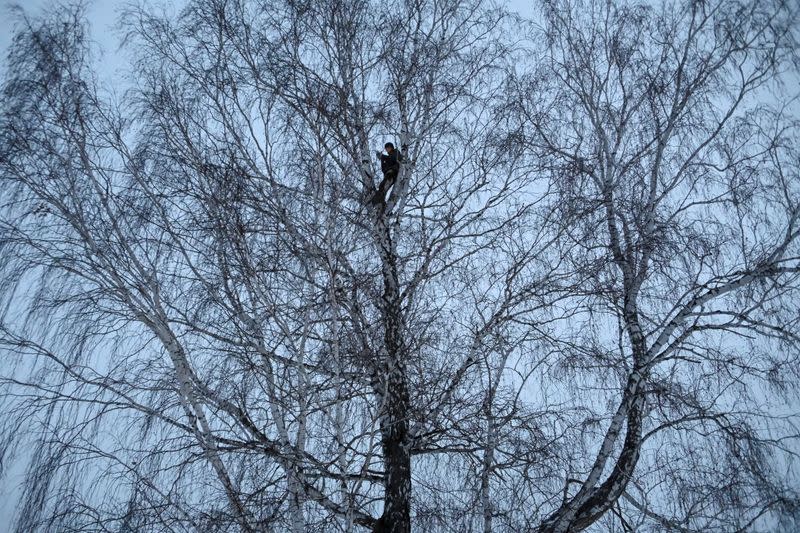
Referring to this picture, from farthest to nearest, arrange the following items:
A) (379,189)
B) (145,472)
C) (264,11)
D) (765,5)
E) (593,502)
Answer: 1. (765,5)
2. (264,11)
3. (379,189)
4. (593,502)
5. (145,472)

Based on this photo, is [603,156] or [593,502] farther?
[603,156]

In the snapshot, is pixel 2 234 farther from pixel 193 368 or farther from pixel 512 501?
pixel 512 501

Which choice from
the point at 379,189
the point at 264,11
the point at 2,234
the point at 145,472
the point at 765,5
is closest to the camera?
the point at 145,472

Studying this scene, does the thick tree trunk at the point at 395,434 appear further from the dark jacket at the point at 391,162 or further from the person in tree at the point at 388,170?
the dark jacket at the point at 391,162

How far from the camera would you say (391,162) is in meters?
6.89

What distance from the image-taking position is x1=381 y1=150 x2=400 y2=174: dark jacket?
6863 millimetres

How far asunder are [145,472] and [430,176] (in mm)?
4311

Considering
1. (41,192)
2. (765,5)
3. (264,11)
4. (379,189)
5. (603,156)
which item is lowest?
(41,192)

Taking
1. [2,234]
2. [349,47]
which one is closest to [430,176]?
[349,47]

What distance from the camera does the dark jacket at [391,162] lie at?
6863mm

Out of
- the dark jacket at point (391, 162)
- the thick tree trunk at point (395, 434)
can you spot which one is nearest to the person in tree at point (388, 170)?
the dark jacket at point (391, 162)

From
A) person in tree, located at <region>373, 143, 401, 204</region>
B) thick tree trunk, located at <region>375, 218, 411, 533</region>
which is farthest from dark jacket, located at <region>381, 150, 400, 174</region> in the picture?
thick tree trunk, located at <region>375, 218, 411, 533</region>

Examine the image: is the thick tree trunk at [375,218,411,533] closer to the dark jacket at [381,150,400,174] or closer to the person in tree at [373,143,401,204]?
the person in tree at [373,143,401,204]

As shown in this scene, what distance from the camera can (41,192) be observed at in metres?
5.50
